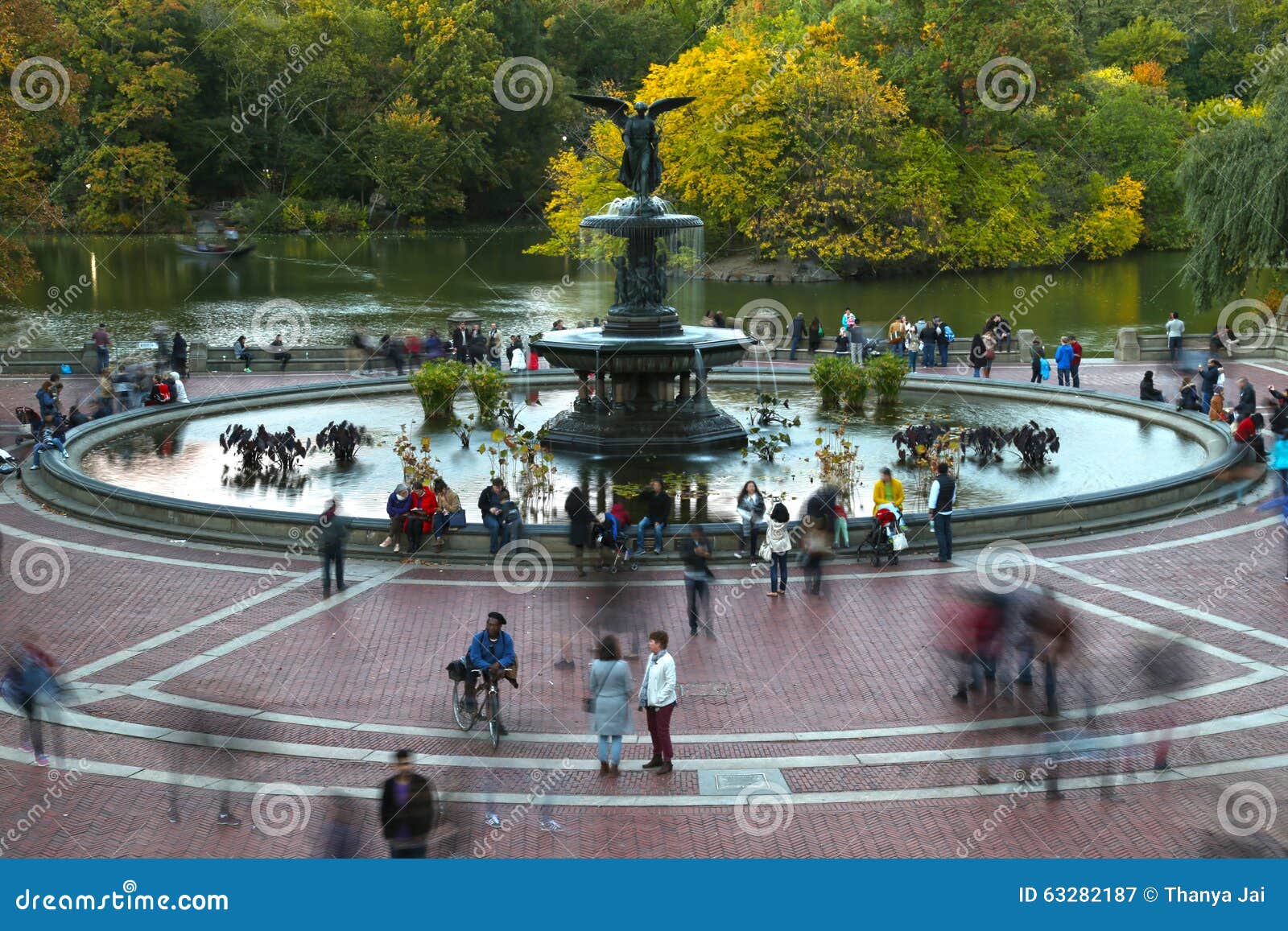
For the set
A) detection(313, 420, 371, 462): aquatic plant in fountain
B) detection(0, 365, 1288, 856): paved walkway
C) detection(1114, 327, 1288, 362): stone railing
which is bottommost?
detection(0, 365, 1288, 856): paved walkway

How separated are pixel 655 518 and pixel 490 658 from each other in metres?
6.37

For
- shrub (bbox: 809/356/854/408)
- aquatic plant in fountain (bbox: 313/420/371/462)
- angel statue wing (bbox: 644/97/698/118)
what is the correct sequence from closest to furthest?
aquatic plant in fountain (bbox: 313/420/371/462) < angel statue wing (bbox: 644/97/698/118) < shrub (bbox: 809/356/854/408)

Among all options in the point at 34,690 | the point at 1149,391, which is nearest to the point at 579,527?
the point at 34,690

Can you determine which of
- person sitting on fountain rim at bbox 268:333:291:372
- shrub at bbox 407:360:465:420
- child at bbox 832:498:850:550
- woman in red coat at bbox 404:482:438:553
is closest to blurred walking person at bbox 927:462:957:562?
child at bbox 832:498:850:550

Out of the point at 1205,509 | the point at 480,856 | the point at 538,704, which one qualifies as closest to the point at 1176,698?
the point at 538,704

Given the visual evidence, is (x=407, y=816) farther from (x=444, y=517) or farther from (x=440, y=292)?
(x=440, y=292)

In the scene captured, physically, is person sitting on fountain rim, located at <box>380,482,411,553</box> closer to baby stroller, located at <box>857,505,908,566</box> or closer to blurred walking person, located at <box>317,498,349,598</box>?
blurred walking person, located at <box>317,498,349,598</box>

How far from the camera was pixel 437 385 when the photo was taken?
1158 inches

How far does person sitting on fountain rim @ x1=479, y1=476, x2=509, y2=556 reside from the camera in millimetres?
19750

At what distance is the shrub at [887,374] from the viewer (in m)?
31.0

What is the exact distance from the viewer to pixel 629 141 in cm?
2695

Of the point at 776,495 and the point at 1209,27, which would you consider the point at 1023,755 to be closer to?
the point at 776,495

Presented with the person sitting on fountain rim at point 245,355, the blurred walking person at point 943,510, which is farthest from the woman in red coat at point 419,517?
the person sitting on fountain rim at point 245,355

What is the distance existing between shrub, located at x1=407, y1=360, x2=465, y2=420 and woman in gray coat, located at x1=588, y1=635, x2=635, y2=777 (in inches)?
673
